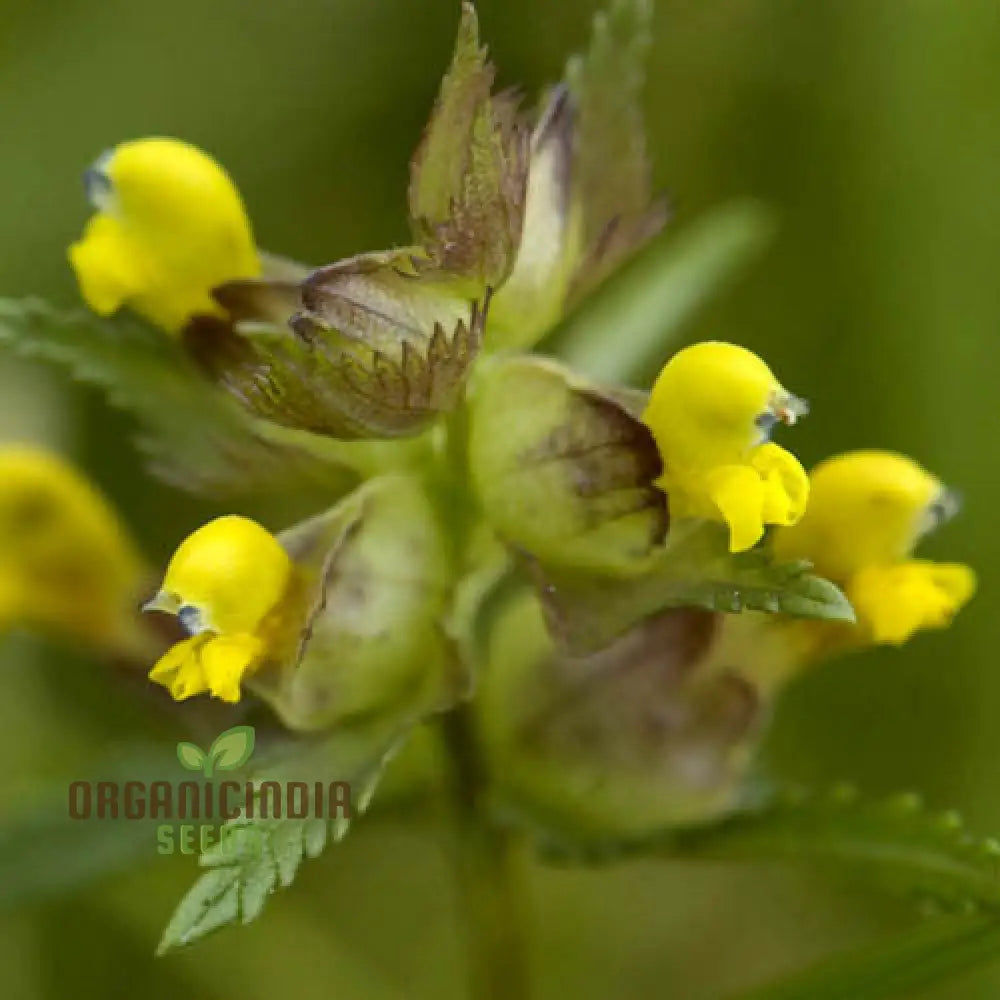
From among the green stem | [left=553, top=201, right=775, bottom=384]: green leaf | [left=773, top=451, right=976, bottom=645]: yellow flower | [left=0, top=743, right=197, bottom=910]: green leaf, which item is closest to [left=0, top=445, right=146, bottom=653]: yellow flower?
[left=0, top=743, right=197, bottom=910]: green leaf

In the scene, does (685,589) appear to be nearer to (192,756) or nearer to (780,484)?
(780,484)

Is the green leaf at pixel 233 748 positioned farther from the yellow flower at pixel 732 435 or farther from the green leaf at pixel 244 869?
the yellow flower at pixel 732 435

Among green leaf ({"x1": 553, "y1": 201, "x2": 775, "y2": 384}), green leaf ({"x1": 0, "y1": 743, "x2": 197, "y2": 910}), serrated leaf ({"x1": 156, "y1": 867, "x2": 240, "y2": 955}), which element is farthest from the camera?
green leaf ({"x1": 553, "y1": 201, "x2": 775, "y2": 384})

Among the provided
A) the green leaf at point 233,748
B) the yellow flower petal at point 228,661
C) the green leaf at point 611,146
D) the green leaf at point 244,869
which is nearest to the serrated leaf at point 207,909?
→ the green leaf at point 244,869

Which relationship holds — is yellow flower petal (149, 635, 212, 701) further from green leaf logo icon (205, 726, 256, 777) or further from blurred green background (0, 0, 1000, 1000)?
blurred green background (0, 0, 1000, 1000)

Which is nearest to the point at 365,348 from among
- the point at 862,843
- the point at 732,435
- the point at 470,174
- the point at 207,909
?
the point at 470,174
